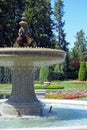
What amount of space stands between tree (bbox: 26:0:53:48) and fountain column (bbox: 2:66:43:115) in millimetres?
43417

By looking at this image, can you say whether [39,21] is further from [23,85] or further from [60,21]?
[23,85]

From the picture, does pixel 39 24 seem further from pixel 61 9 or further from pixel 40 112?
pixel 40 112

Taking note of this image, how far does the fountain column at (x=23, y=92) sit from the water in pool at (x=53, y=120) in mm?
428

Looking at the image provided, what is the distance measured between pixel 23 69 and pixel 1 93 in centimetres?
916

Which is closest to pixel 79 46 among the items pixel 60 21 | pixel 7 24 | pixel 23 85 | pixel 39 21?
pixel 60 21

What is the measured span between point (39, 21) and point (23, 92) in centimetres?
4711

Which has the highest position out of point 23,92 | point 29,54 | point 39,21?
point 39,21

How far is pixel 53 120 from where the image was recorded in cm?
1259

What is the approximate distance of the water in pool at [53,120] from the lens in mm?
11449

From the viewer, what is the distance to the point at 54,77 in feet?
177

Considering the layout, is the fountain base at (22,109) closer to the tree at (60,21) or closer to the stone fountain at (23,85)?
the stone fountain at (23,85)

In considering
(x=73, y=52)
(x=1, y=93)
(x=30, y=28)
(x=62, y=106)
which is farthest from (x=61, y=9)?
(x=62, y=106)

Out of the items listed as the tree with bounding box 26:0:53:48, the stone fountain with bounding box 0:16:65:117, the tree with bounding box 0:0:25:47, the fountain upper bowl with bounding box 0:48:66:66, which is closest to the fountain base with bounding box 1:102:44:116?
the stone fountain with bounding box 0:16:65:117

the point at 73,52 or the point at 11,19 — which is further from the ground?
the point at 11,19
